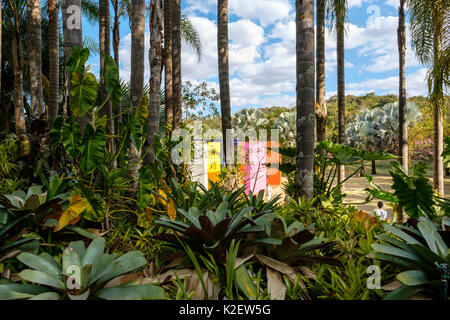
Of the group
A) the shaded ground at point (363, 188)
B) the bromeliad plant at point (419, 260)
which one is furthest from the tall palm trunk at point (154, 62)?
the shaded ground at point (363, 188)

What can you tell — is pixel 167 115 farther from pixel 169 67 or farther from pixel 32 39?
pixel 32 39

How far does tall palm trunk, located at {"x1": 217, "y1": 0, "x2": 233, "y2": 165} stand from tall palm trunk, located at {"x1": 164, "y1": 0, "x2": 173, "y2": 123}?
62.4 inches

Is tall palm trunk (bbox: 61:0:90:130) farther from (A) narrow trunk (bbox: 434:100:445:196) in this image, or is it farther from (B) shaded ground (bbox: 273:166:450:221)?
(A) narrow trunk (bbox: 434:100:445:196)

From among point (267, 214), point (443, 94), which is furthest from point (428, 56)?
point (267, 214)

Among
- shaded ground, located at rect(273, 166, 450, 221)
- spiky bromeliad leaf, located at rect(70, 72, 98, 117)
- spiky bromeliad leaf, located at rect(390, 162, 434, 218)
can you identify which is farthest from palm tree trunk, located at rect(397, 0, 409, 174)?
spiky bromeliad leaf, located at rect(70, 72, 98, 117)

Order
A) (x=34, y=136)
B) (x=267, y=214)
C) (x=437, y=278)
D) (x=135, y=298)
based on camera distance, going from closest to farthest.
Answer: (x=135, y=298) → (x=437, y=278) → (x=267, y=214) → (x=34, y=136)

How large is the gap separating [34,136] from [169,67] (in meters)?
4.55

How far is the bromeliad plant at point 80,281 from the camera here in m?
1.49

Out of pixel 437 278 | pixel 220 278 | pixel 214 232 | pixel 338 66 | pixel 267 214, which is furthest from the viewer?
pixel 338 66

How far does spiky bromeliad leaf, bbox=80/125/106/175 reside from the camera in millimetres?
2363

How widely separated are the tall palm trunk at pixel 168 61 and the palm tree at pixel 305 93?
445cm

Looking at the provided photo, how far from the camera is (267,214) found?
2.29 m
